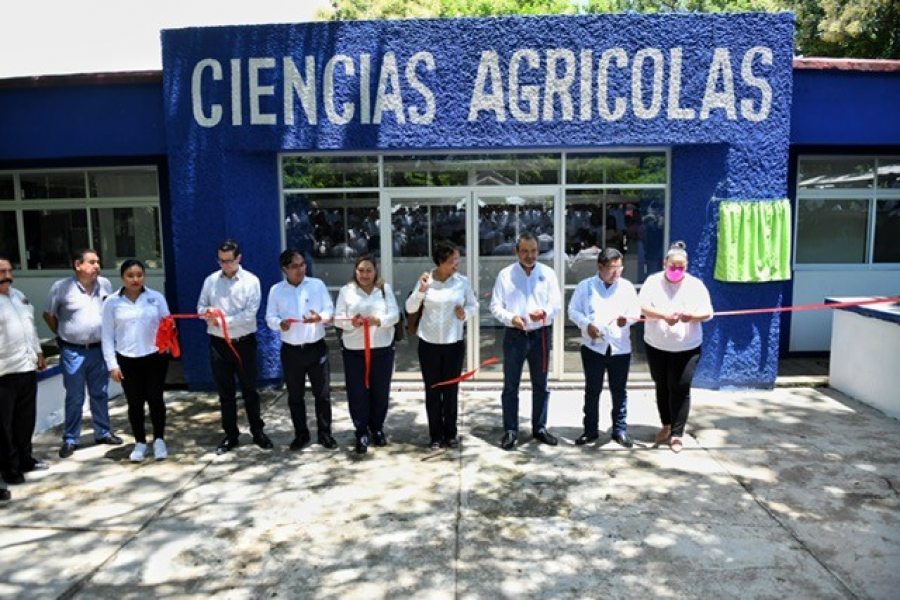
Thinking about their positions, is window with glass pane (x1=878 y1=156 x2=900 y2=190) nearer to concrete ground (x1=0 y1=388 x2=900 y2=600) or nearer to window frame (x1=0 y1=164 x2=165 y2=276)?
concrete ground (x1=0 y1=388 x2=900 y2=600)

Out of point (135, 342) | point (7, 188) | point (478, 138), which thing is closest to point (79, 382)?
point (135, 342)

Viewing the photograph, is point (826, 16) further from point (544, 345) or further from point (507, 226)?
point (544, 345)

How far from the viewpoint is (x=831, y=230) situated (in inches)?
324

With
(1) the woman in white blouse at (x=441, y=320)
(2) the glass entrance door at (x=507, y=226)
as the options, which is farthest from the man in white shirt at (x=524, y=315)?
(2) the glass entrance door at (x=507, y=226)

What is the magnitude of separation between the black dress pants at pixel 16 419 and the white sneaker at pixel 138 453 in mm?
720

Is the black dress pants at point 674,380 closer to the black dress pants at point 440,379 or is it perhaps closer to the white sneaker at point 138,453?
the black dress pants at point 440,379

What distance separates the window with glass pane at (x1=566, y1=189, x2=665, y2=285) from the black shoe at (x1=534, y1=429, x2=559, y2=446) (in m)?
2.15

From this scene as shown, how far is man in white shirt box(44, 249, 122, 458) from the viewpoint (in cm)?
522

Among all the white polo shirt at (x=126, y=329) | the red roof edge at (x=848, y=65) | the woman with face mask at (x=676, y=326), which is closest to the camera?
the white polo shirt at (x=126, y=329)

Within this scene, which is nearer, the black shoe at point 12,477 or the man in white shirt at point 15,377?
the man in white shirt at point 15,377

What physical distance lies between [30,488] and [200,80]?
13.5 ft

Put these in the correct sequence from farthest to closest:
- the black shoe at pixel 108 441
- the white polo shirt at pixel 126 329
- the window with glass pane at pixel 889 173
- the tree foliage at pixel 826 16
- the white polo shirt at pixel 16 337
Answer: the tree foliage at pixel 826 16 → the window with glass pane at pixel 889 173 → the black shoe at pixel 108 441 → the white polo shirt at pixel 126 329 → the white polo shirt at pixel 16 337

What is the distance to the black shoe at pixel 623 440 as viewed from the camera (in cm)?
533

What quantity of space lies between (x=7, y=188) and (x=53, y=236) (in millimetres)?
858
